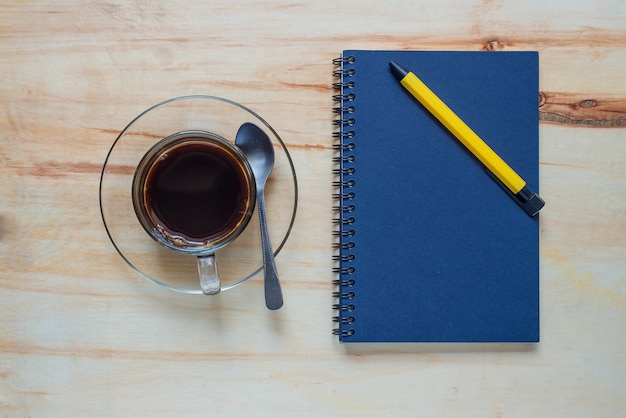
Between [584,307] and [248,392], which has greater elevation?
[584,307]

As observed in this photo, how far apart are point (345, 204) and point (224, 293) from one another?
17 cm

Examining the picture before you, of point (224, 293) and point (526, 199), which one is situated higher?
point (526, 199)

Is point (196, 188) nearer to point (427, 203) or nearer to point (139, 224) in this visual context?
point (139, 224)

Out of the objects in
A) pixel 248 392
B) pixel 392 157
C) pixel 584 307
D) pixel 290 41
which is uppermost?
→ pixel 290 41

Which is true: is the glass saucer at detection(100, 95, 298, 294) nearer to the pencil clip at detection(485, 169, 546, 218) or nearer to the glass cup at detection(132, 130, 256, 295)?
the glass cup at detection(132, 130, 256, 295)

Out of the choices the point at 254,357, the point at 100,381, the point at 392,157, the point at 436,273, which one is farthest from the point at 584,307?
the point at 100,381

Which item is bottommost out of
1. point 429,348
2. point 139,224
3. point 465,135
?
point 429,348

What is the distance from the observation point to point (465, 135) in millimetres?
749

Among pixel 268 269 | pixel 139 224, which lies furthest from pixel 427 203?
pixel 139 224

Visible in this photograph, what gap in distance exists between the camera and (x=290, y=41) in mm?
766

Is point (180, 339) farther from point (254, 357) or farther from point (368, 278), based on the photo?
point (368, 278)

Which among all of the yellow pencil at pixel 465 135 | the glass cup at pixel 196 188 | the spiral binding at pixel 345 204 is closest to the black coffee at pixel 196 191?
the glass cup at pixel 196 188

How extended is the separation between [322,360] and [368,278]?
11 centimetres

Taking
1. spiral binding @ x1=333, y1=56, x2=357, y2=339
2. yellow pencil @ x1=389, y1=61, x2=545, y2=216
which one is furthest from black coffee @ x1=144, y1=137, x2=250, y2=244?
yellow pencil @ x1=389, y1=61, x2=545, y2=216
